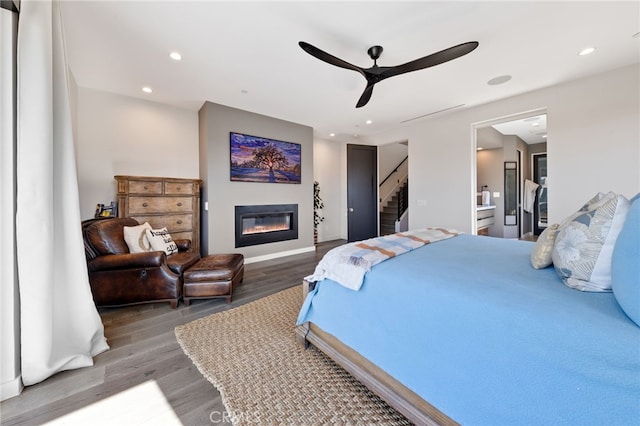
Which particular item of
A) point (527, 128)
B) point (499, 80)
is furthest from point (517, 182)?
point (499, 80)

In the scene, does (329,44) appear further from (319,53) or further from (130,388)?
(130,388)

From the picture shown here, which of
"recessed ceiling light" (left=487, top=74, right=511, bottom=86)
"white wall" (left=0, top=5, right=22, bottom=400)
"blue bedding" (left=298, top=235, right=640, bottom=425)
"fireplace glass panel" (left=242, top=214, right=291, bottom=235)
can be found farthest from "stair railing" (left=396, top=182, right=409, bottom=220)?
"white wall" (left=0, top=5, right=22, bottom=400)

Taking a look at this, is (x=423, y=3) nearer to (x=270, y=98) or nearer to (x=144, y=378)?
(x=270, y=98)

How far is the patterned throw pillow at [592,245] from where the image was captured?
3.21 feet

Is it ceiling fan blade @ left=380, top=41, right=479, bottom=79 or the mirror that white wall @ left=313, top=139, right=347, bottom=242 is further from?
the mirror

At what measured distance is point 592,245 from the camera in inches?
40.3

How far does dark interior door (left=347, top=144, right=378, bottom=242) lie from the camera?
5.70 meters

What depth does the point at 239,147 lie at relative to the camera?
425cm

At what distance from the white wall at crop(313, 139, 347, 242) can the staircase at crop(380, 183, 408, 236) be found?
1682 millimetres

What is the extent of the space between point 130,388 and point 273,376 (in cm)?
89

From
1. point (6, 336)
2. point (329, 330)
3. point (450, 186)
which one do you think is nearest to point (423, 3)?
point (329, 330)

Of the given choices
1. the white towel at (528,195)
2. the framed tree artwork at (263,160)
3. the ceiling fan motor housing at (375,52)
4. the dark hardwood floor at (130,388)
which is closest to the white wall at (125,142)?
the framed tree artwork at (263,160)

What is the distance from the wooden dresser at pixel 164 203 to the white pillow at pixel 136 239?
84cm

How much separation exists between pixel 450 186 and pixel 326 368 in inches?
159
